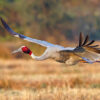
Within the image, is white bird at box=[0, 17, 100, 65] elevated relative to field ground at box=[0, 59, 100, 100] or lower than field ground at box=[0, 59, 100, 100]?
elevated

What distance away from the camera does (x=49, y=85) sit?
13320 mm

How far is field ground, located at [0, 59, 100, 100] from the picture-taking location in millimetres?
9391

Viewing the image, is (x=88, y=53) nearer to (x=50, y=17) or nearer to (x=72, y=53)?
(x=72, y=53)

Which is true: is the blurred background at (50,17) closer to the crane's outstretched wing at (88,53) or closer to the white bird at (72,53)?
the white bird at (72,53)

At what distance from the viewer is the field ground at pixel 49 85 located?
30.8ft

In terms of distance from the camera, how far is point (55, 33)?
40156 mm

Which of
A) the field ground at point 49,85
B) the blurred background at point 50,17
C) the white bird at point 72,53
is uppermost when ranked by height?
the white bird at point 72,53

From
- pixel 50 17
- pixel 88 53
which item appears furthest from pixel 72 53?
pixel 50 17

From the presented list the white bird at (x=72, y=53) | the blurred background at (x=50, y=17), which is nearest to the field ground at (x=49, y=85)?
the white bird at (x=72, y=53)

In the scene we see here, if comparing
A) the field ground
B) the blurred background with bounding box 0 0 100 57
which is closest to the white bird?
the field ground

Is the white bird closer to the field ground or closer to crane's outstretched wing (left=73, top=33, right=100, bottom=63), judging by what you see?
crane's outstretched wing (left=73, top=33, right=100, bottom=63)

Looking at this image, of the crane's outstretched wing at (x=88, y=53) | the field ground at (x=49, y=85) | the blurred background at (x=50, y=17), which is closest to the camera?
the crane's outstretched wing at (x=88, y=53)

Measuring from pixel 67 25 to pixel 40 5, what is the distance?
3.40 meters

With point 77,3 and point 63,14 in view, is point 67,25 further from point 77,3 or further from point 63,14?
point 77,3
